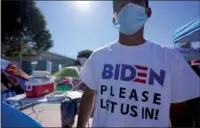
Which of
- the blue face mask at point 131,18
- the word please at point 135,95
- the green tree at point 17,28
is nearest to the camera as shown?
the word please at point 135,95

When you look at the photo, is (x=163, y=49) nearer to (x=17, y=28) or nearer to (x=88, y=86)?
(x=88, y=86)

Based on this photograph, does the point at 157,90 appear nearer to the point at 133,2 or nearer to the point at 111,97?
the point at 111,97

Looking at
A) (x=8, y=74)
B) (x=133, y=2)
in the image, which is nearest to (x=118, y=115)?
(x=133, y=2)

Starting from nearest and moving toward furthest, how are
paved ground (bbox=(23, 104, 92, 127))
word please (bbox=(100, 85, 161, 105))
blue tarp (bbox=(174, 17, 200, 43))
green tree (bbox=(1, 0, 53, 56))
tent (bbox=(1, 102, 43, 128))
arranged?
word please (bbox=(100, 85, 161, 105)) < tent (bbox=(1, 102, 43, 128)) < blue tarp (bbox=(174, 17, 200, 43)) < paved ground (bbox=(23, 104, 92, 127)) < green tree (bbox=(1, 0, 53, 56))

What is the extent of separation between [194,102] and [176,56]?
0.34 meters

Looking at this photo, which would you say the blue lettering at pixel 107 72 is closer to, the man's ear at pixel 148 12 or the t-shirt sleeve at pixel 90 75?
the t-shirt sleeve at pixel 90 75

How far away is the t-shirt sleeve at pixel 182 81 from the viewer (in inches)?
40.3

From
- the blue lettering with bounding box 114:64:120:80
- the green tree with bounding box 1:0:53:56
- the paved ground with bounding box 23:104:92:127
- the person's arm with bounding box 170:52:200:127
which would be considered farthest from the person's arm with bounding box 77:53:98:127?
the green tree with bounding box 1:0:53:56

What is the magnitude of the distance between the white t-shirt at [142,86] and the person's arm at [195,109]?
0.61ft

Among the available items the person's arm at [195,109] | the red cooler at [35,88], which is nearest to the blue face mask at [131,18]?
the person's arm at [195,109]

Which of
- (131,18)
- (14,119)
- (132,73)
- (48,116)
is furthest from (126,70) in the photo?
(48,116)

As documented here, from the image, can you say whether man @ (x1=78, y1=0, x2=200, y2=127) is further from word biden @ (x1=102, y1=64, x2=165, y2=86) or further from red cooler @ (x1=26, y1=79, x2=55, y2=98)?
red cooler @ (x1=26, y1=79, x2=55, y2=98)

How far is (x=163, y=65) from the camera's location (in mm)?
1033

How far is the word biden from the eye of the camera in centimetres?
102
